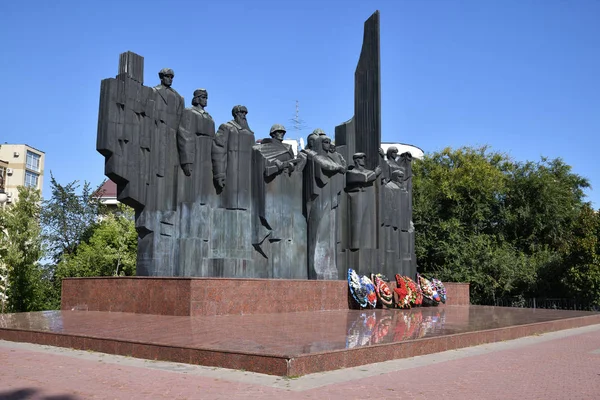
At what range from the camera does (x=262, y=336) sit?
8.56 metres

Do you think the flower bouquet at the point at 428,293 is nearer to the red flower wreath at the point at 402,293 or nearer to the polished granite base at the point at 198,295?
the red flower wreath at the point at 402,293

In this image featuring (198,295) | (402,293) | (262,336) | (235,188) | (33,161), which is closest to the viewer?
(262,336)

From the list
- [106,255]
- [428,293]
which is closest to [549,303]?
[428,293]

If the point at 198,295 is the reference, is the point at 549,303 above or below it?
below

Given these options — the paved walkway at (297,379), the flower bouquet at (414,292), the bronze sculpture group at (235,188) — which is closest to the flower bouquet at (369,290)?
the bronze sculpture group at (235,188)

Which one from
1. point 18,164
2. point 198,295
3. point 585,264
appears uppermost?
point 18,164

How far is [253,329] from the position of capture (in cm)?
954

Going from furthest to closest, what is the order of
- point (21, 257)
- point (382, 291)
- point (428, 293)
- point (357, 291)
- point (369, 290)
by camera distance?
point (21, 257) < point (428, 293) < point (382, 291) < point (369, 290) < point (357, 291)

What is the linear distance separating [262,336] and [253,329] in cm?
100

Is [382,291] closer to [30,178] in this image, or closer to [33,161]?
[30,178]

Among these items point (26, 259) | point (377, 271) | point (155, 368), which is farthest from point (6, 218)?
point (155, 368)

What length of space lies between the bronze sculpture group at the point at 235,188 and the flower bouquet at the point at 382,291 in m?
0.49

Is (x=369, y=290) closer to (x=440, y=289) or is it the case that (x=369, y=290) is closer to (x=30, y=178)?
(x=440, y=289)

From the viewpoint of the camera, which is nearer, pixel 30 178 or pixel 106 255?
pixel 106 255
